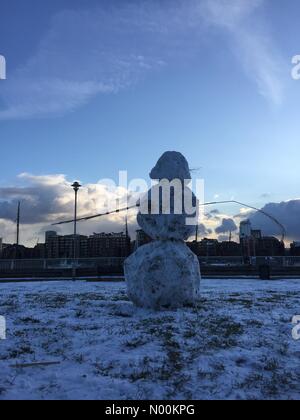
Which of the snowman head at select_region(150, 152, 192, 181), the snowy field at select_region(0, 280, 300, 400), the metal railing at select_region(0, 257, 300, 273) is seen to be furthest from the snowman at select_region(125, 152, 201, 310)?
the metal railing at select_region(0, 257, 300, 273)

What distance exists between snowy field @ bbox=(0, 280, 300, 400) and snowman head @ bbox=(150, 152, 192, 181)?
363 centimetres

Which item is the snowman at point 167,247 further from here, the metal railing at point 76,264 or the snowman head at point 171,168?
the metal railing at point 76,264

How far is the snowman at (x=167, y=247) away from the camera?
10289 millimetres

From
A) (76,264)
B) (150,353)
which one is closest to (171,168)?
(150,353)

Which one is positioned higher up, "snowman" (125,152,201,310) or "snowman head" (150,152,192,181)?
"snowman head" (150,152,192,181)

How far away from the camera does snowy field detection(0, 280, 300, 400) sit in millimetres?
Result: 5316

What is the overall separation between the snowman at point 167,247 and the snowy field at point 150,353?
18.3 inches

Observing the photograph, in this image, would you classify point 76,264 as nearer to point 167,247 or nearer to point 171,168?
point 171,168

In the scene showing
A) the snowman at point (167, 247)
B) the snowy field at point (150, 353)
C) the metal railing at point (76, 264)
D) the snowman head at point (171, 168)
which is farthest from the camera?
the metal railing at point (76, 264)

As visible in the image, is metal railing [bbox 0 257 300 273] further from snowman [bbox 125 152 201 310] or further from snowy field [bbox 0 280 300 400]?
snowy field [bbox 0 280 300 400]

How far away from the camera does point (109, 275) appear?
1019 inches

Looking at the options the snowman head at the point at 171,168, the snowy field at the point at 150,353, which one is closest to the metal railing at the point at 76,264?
the snowman head at the point at 171,168
